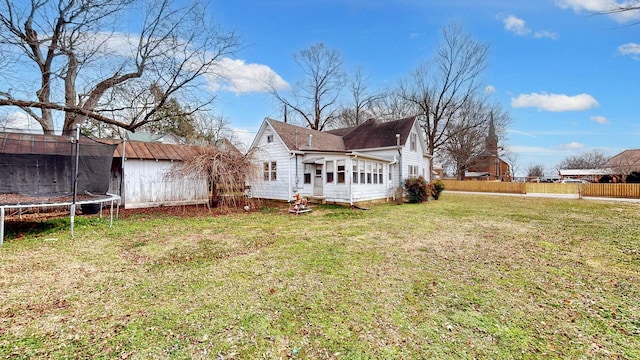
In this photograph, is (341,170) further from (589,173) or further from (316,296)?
(589,173)

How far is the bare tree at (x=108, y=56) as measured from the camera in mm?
8219

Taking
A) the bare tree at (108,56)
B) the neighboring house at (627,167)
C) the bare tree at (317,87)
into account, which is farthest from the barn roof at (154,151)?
the neighboring house at (627,167)

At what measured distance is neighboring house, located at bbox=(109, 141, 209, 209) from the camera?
1082 cm

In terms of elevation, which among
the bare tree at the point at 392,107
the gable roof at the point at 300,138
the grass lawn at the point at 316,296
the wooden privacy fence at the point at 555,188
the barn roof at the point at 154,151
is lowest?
the grass lawn at the point at 316,296

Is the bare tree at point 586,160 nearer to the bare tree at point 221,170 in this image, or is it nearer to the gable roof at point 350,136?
the gable roof at point 350,136

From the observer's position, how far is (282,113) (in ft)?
89.3

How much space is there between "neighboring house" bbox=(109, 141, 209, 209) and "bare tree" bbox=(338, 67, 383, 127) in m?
20.6

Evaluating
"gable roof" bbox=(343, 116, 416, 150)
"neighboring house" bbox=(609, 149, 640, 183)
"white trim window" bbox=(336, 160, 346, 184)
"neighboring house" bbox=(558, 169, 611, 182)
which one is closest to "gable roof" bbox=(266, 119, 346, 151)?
"gable roof" bbox=(343, 116, 416, 150)

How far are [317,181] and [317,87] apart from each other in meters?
15.8

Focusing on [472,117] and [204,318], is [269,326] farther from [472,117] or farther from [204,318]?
[472,117]

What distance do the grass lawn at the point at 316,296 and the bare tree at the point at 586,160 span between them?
5343 cm

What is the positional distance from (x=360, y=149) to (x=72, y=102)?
15.4 metres

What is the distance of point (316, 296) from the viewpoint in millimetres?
3504

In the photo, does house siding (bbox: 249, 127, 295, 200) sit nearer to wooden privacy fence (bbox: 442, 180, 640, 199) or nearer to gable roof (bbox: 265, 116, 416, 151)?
gable roof (bbox: 265, 116, 416, 151)
